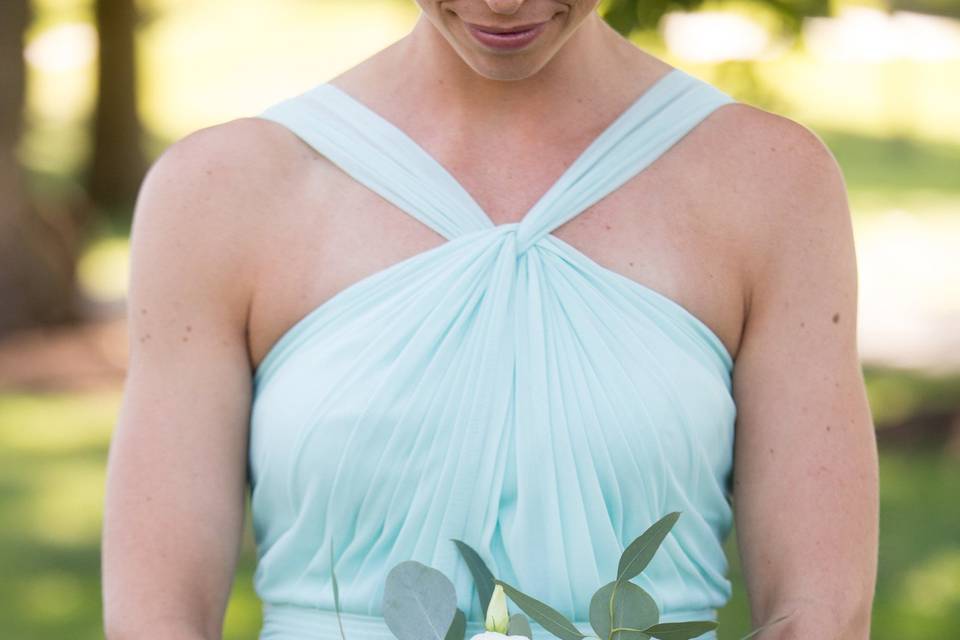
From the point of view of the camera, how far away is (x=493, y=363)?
98.0 inches

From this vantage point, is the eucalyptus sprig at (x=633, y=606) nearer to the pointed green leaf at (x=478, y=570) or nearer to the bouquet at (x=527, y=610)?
the bouquet at (x=527, y=610)

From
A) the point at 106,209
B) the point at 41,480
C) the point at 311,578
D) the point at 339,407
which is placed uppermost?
the point at 106,209

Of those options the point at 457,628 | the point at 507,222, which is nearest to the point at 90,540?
the point at 507,222

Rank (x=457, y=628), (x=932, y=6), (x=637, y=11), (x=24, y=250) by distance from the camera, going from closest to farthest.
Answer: (x=457, y=628) → (x=637, y=11) → (x=932, y=6) → (x=24, y=250)

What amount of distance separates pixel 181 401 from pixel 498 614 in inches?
25.0

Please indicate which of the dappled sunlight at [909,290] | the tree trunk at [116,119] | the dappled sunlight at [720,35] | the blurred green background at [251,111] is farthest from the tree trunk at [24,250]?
the dappled sunlight at [720,35]

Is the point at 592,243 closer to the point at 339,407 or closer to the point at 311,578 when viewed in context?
the point at 339,407

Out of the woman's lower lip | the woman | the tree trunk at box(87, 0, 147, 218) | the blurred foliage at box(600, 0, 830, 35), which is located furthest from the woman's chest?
the tree trunk at box(87, 0, 147, 218)

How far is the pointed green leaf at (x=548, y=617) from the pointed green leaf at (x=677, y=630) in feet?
0.32

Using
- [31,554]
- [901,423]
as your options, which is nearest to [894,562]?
[901,423]

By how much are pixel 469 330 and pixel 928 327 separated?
8.86 meters

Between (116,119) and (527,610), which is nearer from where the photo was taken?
(527,610)

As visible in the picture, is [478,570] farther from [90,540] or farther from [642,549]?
[90,540]

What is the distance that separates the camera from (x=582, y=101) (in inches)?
104
